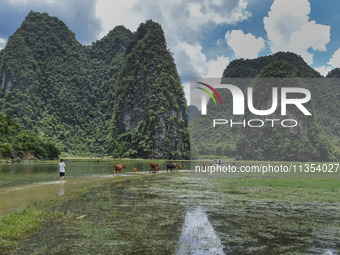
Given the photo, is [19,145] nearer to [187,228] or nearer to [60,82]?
[187,228]

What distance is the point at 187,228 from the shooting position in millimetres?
6355

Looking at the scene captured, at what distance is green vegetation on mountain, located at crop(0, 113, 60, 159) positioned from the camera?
178 feet

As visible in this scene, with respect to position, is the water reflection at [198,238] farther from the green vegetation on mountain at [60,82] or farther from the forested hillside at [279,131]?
the green vegetation on mountain at [60,82]

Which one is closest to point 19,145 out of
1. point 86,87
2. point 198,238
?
point 198,238

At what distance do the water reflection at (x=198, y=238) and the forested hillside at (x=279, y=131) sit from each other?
294ft

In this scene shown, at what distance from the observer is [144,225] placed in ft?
21.2

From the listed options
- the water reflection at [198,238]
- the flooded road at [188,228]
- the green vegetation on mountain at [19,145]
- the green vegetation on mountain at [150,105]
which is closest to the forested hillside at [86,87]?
the green vegetation on mountain at [150,105]

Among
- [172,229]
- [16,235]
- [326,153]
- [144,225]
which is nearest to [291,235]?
[172,229]

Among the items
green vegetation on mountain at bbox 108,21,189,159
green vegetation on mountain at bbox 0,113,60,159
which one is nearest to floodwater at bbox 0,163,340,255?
green vegetation on mountain at bbox 0,113,60,159

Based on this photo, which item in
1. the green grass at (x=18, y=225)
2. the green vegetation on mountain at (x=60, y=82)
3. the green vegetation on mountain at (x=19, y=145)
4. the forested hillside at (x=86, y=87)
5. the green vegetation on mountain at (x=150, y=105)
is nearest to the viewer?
the green grass at (x=18, y=225)

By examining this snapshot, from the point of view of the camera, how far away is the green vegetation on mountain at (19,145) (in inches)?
2142

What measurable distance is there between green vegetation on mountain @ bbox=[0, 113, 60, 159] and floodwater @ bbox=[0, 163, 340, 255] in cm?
5299

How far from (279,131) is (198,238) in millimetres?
97029

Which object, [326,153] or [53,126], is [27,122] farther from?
[326,153]
